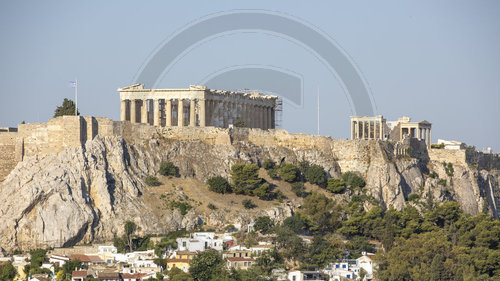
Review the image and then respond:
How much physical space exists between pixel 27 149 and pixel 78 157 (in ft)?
15.7

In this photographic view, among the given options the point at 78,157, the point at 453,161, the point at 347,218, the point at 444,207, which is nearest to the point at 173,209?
the point at 78,157

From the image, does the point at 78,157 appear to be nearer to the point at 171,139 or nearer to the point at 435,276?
the point at 171,139

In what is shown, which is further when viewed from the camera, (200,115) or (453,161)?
(453,161)

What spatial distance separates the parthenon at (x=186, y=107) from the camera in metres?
110

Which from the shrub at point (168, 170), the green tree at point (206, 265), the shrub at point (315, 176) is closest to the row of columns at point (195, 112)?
the shrub at point (168, 170)

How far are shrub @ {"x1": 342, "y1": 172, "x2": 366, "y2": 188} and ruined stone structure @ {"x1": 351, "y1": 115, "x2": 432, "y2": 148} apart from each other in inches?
526

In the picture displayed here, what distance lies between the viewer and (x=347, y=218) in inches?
4114

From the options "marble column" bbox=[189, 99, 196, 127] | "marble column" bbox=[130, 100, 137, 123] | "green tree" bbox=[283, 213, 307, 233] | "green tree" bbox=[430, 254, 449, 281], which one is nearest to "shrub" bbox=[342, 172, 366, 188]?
"green tree" bbox=[283, 213, 307, 233]

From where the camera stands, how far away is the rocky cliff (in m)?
93.9

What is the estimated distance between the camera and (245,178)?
342 ft

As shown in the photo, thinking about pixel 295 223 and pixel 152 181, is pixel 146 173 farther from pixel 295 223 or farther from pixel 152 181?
pixel 295 223

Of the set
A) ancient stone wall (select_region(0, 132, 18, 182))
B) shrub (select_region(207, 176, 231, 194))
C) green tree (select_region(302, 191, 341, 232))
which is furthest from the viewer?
shrub (select_region(207, 176, 231, 194))

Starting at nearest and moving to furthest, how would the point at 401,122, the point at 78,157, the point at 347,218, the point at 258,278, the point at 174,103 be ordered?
the point at 258,278 → the point at 78,157 → the point at 347,218 → the point at 174,103 → the point at 401,122

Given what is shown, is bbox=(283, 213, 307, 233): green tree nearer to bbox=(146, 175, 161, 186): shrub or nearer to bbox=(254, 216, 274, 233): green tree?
bbox=(254, 216, 274, 233): green tree
